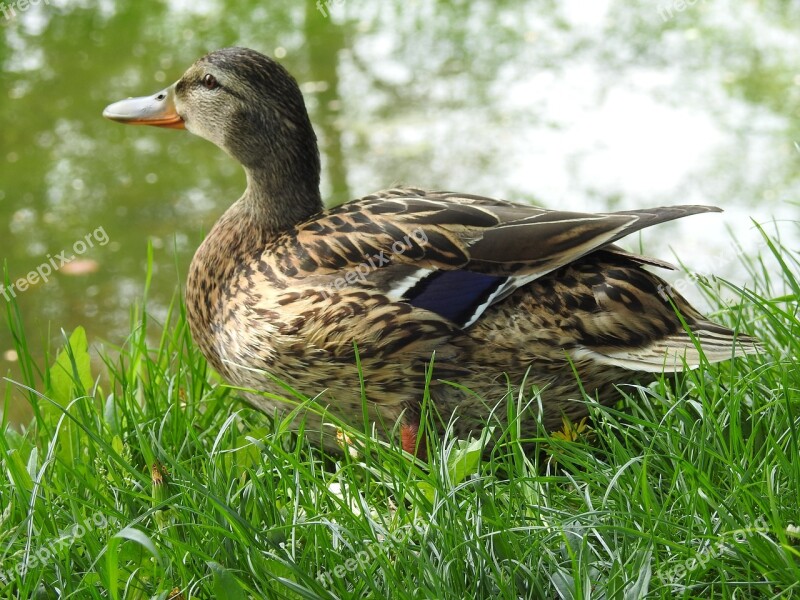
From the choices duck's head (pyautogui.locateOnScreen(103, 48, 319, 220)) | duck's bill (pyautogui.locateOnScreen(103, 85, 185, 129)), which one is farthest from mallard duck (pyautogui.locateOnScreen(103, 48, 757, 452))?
duck's bill (pyautogui.locateOnScreen(103, 85, 185, 129))

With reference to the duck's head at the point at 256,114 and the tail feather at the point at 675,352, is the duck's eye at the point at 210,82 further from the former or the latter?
the tail feather at the point at 675,352

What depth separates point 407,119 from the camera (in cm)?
718

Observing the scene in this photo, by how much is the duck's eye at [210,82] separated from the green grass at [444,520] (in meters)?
1.37

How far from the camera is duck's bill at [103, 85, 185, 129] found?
13.4 ft

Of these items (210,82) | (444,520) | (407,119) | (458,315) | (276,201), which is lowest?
(444,520)

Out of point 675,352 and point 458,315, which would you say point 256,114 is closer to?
point 458,315

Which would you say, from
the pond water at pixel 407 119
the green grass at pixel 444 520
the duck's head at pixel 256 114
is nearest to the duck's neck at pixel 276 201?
the duck's head at pixel 256 114

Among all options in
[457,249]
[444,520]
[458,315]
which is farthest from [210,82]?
[444,520]

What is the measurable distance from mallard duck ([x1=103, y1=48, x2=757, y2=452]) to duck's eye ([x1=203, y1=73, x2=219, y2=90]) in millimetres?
749

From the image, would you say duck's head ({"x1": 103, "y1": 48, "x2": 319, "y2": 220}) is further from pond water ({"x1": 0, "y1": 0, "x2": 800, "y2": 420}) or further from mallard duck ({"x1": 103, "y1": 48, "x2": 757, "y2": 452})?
pond water ({"x1": 0, "y1": 0, "x2": 800, "y2": 420})

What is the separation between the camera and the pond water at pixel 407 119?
6023 mm

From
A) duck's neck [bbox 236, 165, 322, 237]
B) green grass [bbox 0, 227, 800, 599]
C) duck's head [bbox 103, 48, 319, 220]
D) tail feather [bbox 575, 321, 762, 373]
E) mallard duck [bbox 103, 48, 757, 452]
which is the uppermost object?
duck's head [bbox 103, 48, 319, 220]

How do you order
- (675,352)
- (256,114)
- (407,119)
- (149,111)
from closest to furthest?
(675,352)
(256,114)
(149,111)
(407,119)

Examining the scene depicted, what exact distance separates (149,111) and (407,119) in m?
3.26
